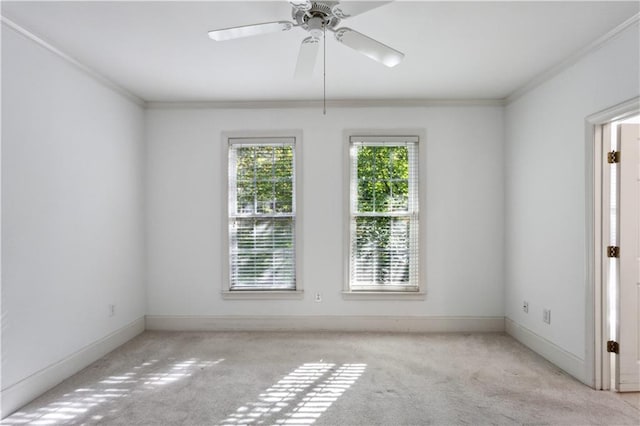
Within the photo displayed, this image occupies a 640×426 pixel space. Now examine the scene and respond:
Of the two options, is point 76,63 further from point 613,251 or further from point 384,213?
point 613,251

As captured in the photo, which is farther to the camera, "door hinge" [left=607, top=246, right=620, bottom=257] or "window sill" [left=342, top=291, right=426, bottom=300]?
"window sill" [left=342, top=291, right=426, bottom=300]

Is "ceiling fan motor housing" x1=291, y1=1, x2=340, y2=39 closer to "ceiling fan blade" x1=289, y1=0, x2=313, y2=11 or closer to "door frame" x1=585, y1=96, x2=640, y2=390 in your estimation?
"ceiling fan blade" x1=289, y1=0, x2=313, y2=11

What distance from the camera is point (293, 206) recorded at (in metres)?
4.30

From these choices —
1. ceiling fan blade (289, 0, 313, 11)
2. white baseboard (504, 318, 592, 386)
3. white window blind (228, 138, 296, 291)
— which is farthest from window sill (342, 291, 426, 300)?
ceiling fan blade (289, 0, 313, 11)

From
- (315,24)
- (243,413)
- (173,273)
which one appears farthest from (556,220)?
(173,273)

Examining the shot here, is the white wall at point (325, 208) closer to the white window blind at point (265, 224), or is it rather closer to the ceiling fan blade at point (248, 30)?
the white window blind at point (265, 224)

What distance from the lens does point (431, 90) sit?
3898 millimetres

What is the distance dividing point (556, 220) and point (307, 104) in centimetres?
283

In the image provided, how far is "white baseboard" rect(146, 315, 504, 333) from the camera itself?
166 inches

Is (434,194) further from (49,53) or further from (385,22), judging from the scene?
(49,53)

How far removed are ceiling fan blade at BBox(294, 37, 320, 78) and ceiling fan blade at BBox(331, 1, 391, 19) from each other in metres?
0.20

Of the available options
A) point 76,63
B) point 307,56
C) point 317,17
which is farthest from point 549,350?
point 76,63

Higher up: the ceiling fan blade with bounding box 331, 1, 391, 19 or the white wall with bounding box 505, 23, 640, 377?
the ceiling fan blade with bounding box 331, 1, 391, 19

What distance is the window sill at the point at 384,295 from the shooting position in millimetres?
4219
